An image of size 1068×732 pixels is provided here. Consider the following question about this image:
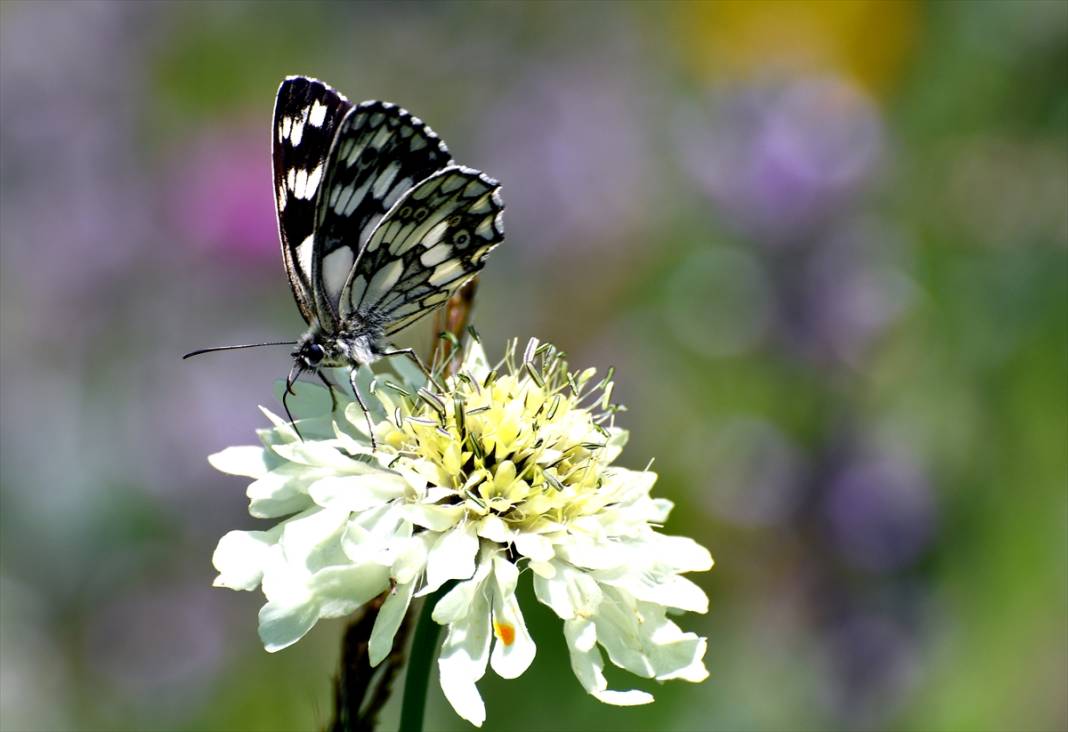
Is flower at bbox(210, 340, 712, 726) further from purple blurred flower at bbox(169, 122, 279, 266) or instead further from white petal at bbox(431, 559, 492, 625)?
purple blurred flower at bbox(169, 122, 279, 266)

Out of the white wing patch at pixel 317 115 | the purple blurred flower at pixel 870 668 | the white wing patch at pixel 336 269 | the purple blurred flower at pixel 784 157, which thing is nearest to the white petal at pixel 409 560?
the white wing patch at pixel 336 269

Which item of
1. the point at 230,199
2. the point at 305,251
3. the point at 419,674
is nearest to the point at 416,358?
the point at 305,251

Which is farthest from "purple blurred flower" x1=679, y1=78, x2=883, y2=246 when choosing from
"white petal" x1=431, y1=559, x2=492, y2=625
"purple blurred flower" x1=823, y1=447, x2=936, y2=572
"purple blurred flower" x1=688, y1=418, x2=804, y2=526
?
"white petal" x1=431, y1=559, x2=492, y2=625

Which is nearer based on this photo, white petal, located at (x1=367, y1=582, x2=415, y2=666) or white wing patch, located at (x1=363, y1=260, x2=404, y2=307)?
white petal, located at (x1=367, y1=582, x2=415, y2=666)

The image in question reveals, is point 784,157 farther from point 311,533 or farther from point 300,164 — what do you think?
point 311,533

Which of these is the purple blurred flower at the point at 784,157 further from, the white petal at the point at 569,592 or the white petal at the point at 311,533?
the white petal at the point at 311,533

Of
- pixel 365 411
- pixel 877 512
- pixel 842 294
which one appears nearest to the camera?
pixel 365 411

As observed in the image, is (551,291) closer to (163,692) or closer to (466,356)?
(163,692)
